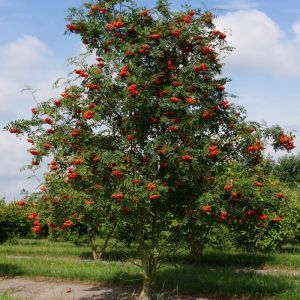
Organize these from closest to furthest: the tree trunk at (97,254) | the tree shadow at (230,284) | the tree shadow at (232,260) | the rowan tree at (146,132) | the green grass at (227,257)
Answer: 1. the rowan tree at (146,132)
2. the tree shadow at (230,284)
3. the green grass at (227,257)
4. the tree shadow at (232,260)
5. the tree trunk at (97,254)

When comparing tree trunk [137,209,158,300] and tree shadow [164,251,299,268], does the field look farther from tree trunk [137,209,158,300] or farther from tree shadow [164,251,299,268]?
tree trunk [137,209,158,300]

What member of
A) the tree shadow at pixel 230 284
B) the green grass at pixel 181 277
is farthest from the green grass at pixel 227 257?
the tree shadow at pixel 230 284

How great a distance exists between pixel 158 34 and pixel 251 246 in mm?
10660

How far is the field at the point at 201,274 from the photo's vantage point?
33.5ft

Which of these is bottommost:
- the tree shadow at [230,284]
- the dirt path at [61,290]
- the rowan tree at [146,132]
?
the dirt path at [61,290]

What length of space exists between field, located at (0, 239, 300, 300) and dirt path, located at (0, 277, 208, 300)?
0.89 ft

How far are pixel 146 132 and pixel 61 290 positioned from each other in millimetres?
4419

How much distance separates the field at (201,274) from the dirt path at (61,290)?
10.7 inches

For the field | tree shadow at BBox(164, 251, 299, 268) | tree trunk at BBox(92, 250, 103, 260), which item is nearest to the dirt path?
the field

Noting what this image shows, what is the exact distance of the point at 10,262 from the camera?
46.8 feet

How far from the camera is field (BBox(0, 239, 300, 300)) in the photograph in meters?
10.2

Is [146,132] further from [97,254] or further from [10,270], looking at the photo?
[97,254]

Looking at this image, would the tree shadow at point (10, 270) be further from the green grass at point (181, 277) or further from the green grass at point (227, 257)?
the green grass at point (227, 257)

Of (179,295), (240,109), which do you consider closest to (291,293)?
(179,295)
